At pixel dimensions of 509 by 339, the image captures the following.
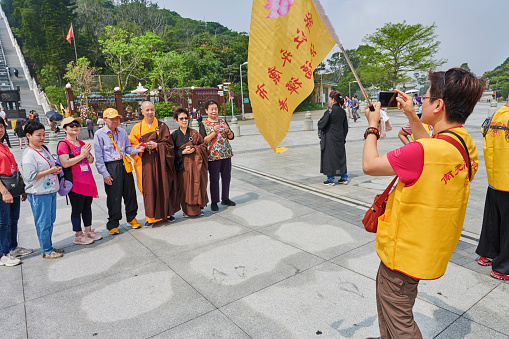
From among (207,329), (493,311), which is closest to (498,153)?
(493,311)

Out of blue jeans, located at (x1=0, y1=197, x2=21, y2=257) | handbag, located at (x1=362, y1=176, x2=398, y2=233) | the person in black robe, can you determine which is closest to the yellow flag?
handbag, located at (x1=362, y1=176, x2=398, y2=233)

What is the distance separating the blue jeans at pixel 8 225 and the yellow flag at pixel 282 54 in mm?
3169

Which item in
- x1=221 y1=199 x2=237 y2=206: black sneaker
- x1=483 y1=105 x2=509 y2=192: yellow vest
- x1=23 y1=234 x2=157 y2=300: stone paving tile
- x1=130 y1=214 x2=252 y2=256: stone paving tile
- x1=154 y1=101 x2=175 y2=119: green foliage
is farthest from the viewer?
x1=154 y1=101 x2=175 y2=119: green foliage

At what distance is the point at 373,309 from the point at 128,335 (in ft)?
6.30

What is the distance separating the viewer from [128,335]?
2.44m

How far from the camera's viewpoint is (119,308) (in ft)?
9.15

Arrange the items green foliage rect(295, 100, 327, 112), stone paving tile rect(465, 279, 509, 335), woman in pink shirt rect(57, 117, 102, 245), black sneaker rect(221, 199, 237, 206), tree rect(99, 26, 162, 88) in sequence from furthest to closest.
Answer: green foliage rect(295, 100, 327, 112), tree rect(99, 26, 162, 88), black sneaker rect(221, 199, 237, 206), woman in pink shirt rect(57, 117, 102, 245), stone paving tile rect(465, 279, 509, 335)

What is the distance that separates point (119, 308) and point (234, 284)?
1019 millimetres

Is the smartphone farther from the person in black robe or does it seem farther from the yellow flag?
the person in black robe

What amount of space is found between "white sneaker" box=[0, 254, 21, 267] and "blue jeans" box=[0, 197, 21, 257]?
2.4 inches

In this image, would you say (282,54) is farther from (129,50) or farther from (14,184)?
(129,50)

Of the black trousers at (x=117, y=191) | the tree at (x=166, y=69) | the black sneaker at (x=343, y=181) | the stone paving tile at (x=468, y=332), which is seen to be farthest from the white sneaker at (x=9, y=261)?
the tree at (x=166, y=69)

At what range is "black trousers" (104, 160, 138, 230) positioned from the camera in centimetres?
444

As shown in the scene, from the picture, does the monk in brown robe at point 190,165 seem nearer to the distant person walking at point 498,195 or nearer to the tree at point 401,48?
the distant person walking at point 498,195
